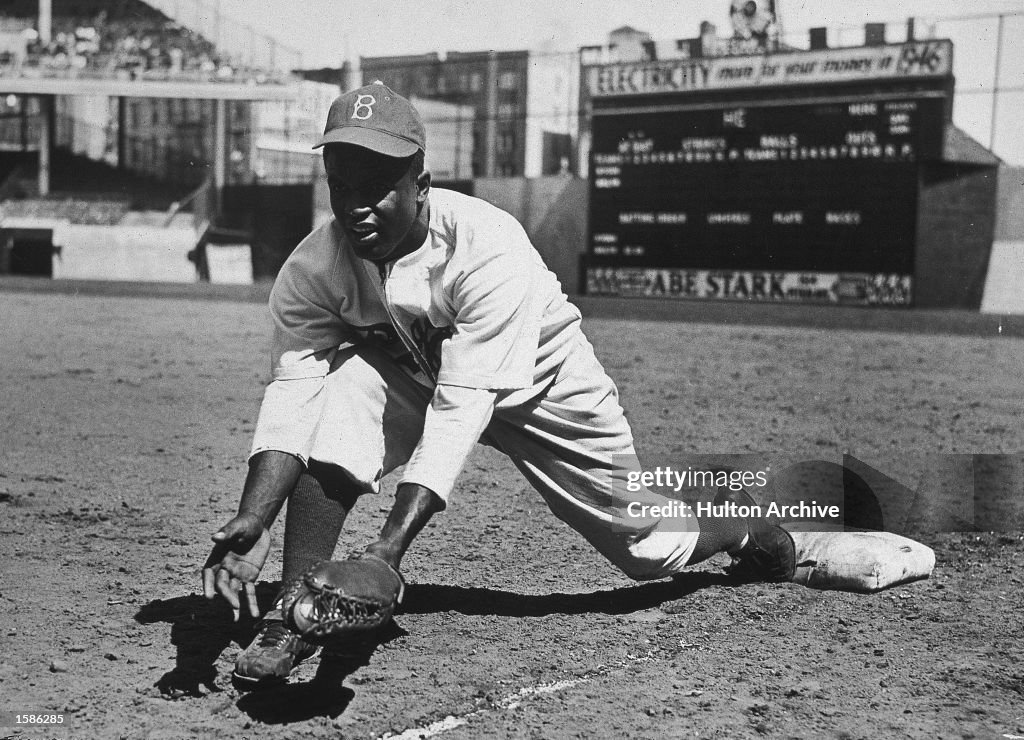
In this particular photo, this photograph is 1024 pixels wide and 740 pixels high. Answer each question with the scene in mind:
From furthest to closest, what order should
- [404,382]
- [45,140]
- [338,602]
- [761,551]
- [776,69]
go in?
[45,140]
[776,69]
[761,551]
[404,382]
[338,602]

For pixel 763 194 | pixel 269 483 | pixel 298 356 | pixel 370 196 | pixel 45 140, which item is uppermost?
pixel 45 140

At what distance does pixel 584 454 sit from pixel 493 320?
0.57m

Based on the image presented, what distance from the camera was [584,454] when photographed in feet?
8.94

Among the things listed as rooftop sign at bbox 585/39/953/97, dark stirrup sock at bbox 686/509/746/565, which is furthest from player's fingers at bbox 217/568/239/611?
rooftop sign at bbox 585/39/953/97

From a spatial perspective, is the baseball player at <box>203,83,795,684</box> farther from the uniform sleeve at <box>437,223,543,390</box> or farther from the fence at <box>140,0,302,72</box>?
the fence at <box>140,0,302,72</box>

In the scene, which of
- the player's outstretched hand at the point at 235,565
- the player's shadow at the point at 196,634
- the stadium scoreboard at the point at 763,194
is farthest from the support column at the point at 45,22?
the player's outstretched hand at the point at 235,565

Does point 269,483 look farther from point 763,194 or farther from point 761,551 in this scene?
point 763,194

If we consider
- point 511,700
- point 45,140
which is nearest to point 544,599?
point 511,700

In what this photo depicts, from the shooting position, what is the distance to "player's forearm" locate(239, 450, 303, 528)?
2342mm

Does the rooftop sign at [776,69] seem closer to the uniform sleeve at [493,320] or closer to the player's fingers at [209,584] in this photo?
the uniform sleeve at [493,320]

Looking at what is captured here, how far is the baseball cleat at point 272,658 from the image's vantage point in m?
2.25

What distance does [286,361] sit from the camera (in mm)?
2557

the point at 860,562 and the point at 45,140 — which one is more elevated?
the point at 45,140

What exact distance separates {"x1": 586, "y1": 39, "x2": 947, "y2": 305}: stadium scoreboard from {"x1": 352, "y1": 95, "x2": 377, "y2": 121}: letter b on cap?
52.5 feet
